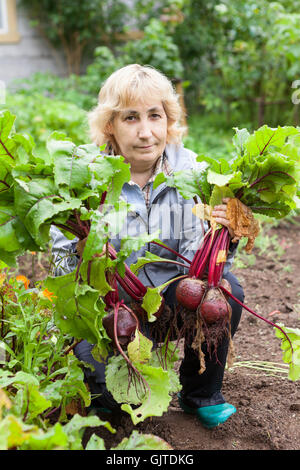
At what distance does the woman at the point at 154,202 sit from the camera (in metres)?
2.03

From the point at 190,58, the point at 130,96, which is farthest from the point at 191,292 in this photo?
the point at 190,58

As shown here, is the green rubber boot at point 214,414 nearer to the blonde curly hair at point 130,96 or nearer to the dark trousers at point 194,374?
the dark trousers at point 194,374

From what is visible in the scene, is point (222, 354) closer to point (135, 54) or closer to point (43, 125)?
point (43, 125)

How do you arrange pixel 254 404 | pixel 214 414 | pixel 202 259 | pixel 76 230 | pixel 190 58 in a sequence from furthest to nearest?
pixel 190 58 < pixel 254 404 < pixel 214 414 < pixel 202 259 < pixel 76 230

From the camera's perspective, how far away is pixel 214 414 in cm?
198

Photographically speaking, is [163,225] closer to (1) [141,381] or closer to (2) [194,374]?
(2) [194,374]

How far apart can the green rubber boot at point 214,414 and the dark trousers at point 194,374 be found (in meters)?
0.02

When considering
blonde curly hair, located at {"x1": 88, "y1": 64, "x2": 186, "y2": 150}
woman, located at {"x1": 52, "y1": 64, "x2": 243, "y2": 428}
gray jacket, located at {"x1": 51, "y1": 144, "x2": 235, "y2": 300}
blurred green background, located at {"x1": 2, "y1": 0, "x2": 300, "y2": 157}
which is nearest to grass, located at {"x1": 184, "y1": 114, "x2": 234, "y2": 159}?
blurred green background, located at {"x1": 2, "y1": 0, "x2": 300, "y2": 157}

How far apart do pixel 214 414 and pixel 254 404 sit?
246 mm

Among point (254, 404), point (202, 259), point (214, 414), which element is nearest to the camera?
point (202, 259)

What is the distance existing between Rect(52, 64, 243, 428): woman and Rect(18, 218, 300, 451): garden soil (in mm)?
68

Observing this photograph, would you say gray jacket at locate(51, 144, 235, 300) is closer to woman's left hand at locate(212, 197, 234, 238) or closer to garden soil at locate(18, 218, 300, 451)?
woman's left hand at locate(212, 197, 234, 238)

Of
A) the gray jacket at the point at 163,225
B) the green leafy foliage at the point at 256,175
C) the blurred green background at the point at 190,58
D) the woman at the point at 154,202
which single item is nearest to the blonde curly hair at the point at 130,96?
the woman at the point at 154,202

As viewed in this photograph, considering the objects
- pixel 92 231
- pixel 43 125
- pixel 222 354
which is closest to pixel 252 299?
pixel 222 354
